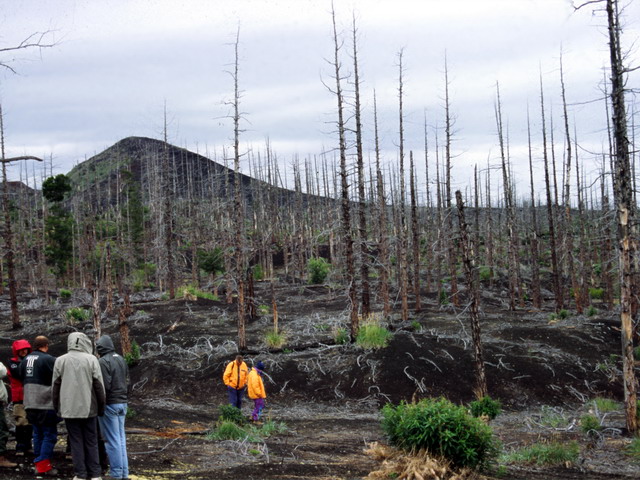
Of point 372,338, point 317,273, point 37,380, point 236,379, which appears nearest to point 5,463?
point 37,380

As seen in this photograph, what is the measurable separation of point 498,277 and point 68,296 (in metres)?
32.6

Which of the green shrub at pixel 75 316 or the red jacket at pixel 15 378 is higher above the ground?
the red jacket at pixel 15 378

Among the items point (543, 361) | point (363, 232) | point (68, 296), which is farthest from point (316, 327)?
point (68, 296)

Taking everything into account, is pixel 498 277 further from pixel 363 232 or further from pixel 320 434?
pixel 320 434

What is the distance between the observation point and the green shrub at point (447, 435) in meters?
8.52

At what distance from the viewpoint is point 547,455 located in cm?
1058

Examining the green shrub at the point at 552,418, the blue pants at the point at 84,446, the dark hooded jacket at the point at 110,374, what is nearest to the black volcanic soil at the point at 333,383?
the green shrub at the point at 552,418

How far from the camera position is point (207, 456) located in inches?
366

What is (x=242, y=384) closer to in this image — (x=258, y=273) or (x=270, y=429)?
(x=270, y=429)

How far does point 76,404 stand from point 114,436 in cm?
75

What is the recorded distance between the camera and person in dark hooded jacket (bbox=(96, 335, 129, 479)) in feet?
22.8

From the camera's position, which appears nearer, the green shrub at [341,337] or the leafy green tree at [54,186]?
the green shrub at [341,337]

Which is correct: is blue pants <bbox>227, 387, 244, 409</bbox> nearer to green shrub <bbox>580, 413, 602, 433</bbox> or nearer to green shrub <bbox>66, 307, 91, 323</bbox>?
green shrub <bbox>580, 413, 602, 433</bbox>

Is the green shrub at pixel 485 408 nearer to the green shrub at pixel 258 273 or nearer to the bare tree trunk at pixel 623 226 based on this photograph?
the bare tree trunk at pixel 623 226
